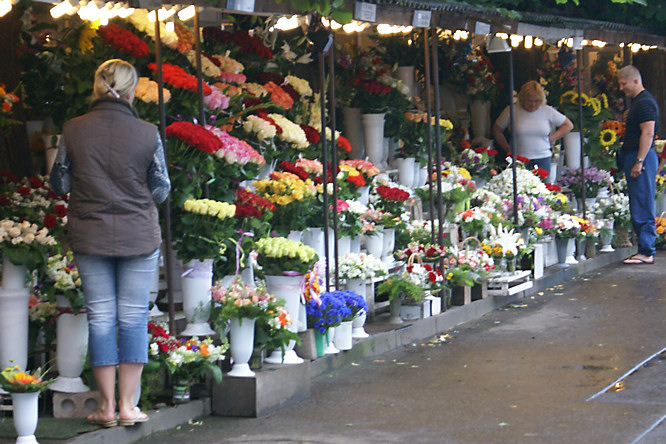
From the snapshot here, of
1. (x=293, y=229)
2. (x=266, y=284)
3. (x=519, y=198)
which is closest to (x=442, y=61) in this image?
(x=519, y=198)

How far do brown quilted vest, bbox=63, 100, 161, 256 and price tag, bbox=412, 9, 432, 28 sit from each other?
3.94 metres

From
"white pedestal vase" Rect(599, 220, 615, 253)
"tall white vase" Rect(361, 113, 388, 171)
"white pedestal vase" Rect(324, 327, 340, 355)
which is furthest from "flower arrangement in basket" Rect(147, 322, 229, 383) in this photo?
"white pedestal vase" Rect(599, 220, 615, 253)

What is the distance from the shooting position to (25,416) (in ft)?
18.6

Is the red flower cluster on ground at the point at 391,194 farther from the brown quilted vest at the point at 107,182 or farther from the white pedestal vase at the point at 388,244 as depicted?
the brown quilted vest at the point at 107,182

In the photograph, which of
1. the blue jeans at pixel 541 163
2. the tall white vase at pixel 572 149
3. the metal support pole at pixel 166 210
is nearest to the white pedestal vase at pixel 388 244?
the metal support pole at pixel 166 210

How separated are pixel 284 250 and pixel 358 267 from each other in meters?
1.69

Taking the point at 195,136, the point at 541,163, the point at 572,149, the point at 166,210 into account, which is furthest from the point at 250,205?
the point at 572,149

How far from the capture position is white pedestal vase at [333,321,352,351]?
820 centimetres

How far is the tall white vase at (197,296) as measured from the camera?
7.13 meters

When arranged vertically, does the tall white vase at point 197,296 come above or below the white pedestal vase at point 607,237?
below

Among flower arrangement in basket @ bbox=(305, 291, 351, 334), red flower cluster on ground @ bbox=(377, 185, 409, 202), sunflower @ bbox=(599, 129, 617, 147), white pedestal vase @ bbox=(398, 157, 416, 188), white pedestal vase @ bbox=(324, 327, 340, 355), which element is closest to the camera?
flower arrangement in basket @ bbox=(305, 291, 351, 334)

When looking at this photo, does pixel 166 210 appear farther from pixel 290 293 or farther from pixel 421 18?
pixel 421 18

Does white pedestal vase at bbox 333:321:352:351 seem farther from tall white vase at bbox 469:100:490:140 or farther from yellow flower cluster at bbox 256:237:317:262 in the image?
tall white vase at bbox 469:100:490:140

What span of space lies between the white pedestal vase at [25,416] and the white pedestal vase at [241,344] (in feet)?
4.52
